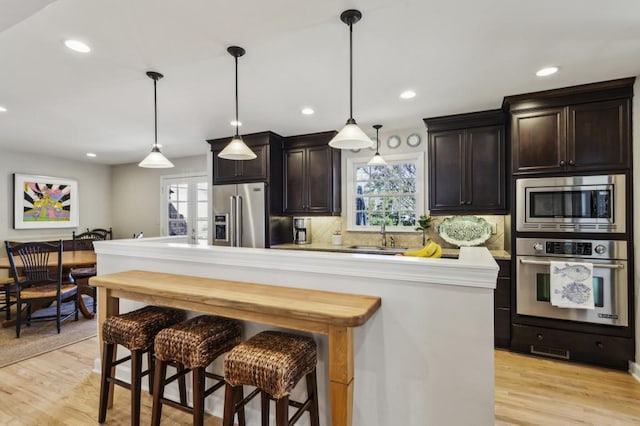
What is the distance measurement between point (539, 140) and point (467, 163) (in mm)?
715

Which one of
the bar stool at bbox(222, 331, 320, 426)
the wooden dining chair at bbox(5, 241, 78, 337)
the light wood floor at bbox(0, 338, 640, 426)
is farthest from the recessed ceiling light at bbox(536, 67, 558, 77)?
the wooden dining chair at bbox(5, 241, 78, 337)

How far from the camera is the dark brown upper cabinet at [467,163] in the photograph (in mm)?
3436

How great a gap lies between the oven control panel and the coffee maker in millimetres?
2728

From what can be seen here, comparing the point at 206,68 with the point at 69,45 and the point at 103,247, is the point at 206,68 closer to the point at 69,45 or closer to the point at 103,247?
the point at 69,45

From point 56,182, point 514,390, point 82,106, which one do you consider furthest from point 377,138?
point 56,182

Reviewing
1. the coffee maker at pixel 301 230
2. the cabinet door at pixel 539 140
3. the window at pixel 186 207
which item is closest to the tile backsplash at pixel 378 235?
the coffee maker at pixel 301 230

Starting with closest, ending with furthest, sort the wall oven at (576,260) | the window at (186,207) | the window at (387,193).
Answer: the wall oven at (576,260)
the window at (387,193)
the window at (186,207)

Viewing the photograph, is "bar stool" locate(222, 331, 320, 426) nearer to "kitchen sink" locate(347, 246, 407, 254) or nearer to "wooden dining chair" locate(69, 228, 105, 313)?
"kitchen sink" locate(347, 246, 407, 254)

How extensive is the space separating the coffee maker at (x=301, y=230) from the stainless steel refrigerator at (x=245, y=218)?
0.20 m

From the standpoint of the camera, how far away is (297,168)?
4555mm

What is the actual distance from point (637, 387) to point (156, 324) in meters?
3.66

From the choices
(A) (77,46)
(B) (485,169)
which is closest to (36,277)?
(A) (77,46)

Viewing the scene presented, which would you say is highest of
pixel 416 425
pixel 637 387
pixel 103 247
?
pixel 103 247

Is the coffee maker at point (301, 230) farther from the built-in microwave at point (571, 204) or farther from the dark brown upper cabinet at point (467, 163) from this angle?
the built-in microwave at point (571, 204)
